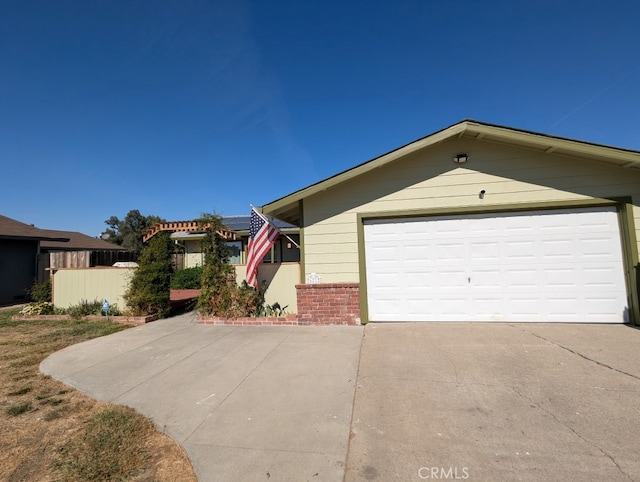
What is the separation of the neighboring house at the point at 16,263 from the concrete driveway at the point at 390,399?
35.8 ft

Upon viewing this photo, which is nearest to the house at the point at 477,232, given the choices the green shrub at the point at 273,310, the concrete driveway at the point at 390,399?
the concrete driveway at the point at 390,399

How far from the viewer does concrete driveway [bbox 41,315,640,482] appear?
7.93 ft

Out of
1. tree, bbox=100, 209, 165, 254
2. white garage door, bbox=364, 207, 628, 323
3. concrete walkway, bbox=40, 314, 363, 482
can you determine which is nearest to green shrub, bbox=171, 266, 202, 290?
concrete walkway, bbox=40, 314, 363, 482

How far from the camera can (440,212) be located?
694 cm

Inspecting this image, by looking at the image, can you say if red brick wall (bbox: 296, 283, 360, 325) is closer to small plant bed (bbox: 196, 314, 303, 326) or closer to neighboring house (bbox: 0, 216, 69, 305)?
small plant bed (bbox: 196, 314, 303, 326)

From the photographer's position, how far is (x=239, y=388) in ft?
12.6

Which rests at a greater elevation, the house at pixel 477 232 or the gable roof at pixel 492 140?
the gable roof at pixel 492 140

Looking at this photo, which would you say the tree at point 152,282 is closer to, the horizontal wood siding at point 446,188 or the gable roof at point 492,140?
the gable roof at point 492,140

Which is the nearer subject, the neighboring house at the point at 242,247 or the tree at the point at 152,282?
the tree at the point at 152,282

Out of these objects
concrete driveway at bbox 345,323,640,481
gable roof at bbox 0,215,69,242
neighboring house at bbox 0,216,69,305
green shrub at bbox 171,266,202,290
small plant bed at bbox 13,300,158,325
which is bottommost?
Result: concrete driveway at bbox 345,323,640,481

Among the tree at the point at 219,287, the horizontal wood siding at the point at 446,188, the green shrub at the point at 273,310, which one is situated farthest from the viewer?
the green shrub at the point at 273,310

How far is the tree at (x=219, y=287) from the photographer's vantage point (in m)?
7.65

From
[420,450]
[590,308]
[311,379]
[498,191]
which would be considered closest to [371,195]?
[498,191]

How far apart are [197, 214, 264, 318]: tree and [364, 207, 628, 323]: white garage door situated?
9.81ft
